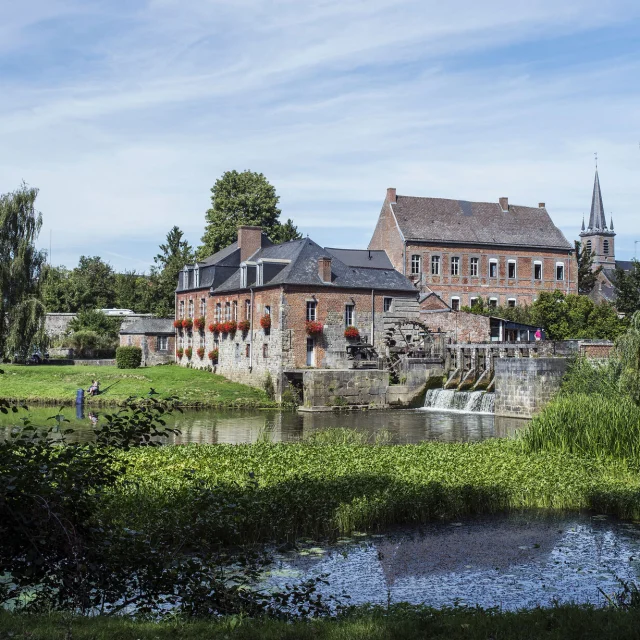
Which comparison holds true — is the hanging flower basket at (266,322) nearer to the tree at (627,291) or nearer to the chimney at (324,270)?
the chimney at (324,270)

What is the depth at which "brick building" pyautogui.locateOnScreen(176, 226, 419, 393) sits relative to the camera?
37.1m

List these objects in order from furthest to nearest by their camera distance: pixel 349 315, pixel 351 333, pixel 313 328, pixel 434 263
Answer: pixel 434 263
pixel 349 315
pixel 351 333
pixel 313 328

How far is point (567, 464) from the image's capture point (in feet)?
49.5

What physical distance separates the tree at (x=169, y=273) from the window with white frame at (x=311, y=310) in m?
22.0

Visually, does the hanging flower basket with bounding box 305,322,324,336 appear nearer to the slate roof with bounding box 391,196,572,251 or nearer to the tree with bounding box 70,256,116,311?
the slate roof with bounding box 391,196,572,251

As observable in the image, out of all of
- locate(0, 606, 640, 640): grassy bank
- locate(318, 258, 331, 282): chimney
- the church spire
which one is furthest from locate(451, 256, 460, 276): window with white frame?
locate(0, 606, 640, 640): grassy bank

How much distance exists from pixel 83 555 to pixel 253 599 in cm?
156

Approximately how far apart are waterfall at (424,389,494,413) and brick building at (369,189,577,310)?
1880 cm

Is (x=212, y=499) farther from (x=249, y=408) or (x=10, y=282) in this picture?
(x=10, y=282)

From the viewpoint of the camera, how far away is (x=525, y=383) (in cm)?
2834

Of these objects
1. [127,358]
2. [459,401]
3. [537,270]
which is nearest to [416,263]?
[537,270]

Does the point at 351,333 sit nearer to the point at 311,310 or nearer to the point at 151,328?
the point at 311,310

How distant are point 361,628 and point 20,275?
35600 millimetres

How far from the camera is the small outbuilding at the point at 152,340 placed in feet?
166
